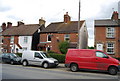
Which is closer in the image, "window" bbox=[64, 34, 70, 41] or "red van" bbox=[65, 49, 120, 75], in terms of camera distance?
"red van" bbox=[65, 49, 120, 75]

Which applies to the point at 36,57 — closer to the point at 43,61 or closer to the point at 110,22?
the point at 43,61

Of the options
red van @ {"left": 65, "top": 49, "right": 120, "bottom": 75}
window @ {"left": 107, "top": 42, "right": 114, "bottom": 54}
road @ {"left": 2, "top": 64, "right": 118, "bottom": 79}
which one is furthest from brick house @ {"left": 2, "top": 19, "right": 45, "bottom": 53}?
road @ {"left": 2, "top": 64, "right": 118, "bottom": 79}

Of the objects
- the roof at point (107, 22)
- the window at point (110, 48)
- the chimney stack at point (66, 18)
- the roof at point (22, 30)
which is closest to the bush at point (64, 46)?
the roof at point (107, 22)

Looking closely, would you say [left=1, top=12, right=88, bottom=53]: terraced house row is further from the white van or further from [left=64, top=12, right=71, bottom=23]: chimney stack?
the white van

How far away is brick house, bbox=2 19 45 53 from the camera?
1166 inches

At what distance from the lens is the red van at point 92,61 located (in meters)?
11.2

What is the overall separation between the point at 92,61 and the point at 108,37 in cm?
1168

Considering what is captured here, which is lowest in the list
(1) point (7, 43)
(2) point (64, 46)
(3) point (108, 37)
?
(2) point (64, 46)

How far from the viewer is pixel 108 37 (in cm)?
2197

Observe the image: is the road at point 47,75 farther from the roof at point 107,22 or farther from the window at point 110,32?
the roof at point 107,22

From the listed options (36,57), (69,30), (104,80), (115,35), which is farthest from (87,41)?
(104,80)

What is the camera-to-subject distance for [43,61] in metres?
14.3

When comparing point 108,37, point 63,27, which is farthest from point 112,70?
point 63,27

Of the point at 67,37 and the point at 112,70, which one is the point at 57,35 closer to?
the point at 67,37
